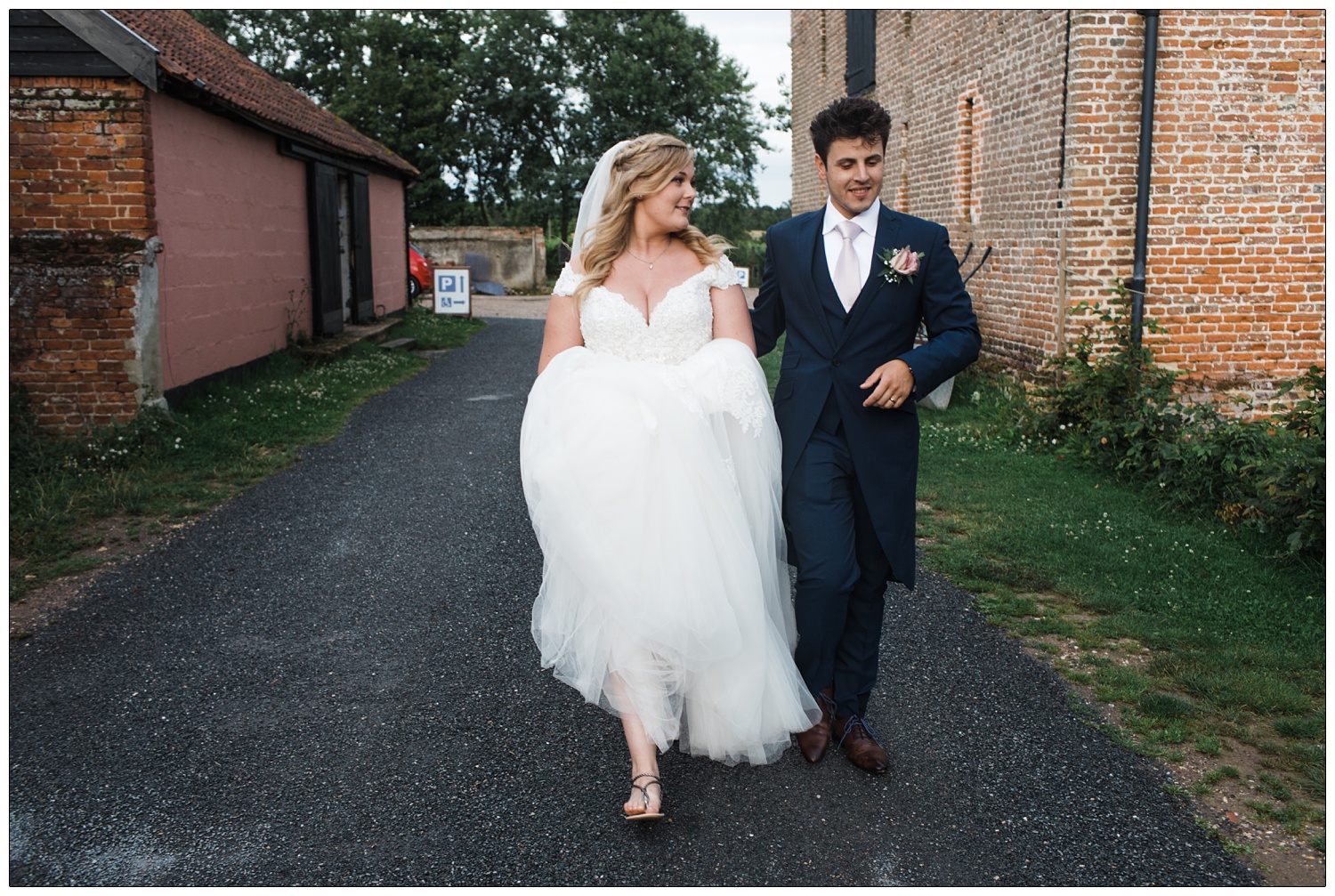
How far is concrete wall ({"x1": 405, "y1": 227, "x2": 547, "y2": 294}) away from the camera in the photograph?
102 feet

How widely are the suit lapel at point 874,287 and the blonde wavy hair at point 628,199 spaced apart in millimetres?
514

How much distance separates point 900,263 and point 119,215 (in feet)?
25.5

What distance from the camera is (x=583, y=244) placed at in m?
3.70

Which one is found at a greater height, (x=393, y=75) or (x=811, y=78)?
(x=393, y=75)

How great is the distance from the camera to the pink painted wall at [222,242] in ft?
31.8

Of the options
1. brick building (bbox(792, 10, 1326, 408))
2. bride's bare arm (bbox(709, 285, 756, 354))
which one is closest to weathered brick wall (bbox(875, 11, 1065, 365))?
brick building (bbox(792, 10, 1326, 408))

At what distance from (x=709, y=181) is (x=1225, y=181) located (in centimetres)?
3460

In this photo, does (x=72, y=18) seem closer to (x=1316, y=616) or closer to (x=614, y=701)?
(x=614, y=701)

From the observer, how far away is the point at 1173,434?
745 cm

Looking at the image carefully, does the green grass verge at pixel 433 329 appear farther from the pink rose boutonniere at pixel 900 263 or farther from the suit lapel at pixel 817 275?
the pink rose boutonniere at pixel 900 263

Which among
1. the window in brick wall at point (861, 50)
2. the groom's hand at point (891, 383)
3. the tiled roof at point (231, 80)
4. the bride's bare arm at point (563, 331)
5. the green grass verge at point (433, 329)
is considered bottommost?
the green grass verge at point (433, 329)

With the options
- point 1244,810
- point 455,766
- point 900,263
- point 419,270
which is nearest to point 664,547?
point 455,766

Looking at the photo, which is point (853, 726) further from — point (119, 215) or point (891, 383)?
point (119, 215)

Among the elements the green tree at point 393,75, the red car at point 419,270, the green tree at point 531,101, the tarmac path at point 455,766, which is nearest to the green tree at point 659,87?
the green tree at point 531,101
